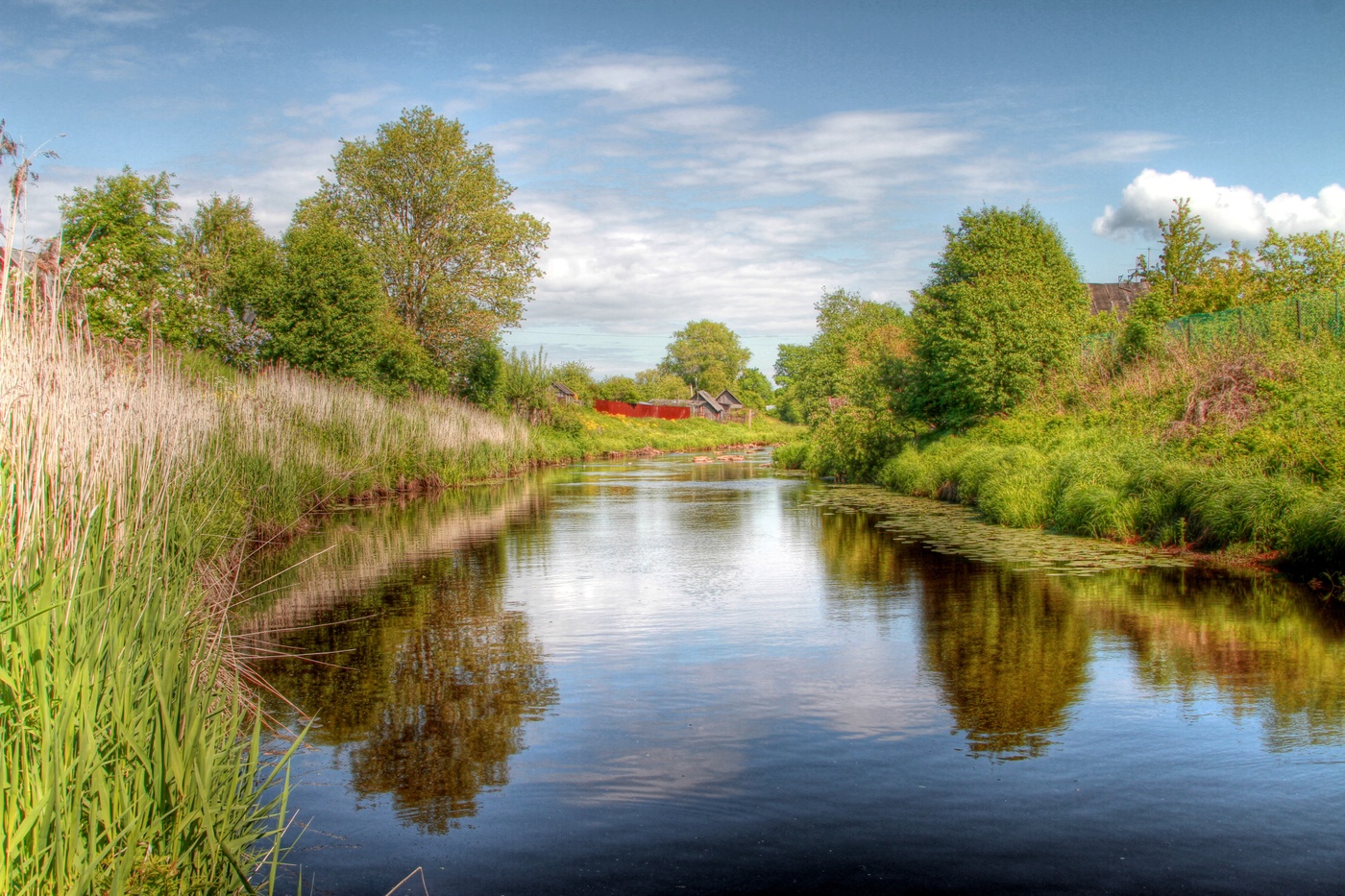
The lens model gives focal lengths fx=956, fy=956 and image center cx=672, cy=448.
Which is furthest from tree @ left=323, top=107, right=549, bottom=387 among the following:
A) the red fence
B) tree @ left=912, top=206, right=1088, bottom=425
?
the red fence

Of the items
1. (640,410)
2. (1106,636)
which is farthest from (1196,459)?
(640,410)

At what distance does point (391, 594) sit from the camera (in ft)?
34.9

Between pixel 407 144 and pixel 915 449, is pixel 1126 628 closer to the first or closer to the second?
pixel 915 449

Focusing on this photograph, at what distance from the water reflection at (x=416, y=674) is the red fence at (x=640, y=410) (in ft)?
179

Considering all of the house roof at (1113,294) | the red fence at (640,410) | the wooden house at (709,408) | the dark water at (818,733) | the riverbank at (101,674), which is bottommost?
the dark water at (818,733)

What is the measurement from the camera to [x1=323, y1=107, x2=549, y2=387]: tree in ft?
127

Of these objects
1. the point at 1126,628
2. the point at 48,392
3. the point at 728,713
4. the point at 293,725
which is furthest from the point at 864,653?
the point at 48,392

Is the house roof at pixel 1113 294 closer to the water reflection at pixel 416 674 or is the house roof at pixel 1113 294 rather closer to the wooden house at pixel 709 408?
the wooden house at pixel 709 408

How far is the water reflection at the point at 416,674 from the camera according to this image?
5.32 meters

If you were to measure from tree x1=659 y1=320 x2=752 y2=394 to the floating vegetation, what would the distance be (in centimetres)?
11106

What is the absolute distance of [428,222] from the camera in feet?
130

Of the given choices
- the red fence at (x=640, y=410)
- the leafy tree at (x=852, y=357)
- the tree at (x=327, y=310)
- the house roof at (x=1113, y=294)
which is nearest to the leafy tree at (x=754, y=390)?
the red fence at (x=640, y=410)

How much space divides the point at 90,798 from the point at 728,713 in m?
4.07

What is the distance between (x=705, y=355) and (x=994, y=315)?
113650mm
